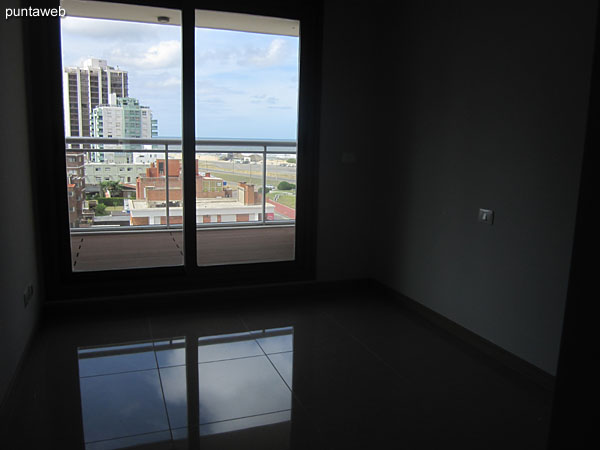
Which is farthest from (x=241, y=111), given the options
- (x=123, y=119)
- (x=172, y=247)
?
(x=172, y=247)

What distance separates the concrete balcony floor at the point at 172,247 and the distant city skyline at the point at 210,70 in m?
1.23

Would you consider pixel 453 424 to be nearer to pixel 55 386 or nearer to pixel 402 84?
pixel 55 386

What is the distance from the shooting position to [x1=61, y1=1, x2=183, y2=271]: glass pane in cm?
359

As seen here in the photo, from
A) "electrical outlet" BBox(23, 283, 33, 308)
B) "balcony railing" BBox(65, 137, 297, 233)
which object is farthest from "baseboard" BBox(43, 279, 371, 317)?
"balcony railing" BBox(65, 137, 297, 233)

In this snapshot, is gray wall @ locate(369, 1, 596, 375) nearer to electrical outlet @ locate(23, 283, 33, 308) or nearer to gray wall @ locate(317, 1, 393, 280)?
gray wall @ locate(317, 1, 393, 280)

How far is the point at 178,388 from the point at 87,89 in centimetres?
241

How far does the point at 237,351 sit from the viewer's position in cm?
302

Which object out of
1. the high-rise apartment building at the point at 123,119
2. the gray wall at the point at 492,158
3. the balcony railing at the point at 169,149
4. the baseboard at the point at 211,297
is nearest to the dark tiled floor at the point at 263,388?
the baseboard at the point at 211,297

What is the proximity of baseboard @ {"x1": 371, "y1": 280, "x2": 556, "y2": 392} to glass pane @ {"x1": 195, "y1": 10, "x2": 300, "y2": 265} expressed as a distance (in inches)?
49.4

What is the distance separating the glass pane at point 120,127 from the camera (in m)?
3.59

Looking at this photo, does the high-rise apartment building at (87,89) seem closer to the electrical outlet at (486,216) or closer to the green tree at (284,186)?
the green tree at (284,186)

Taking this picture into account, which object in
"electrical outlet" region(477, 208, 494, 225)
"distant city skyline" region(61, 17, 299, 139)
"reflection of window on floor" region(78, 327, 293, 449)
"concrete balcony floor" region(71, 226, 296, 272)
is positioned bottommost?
"reflection of window on floor" region(78, 327, 293, 449)

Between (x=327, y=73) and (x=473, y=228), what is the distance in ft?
5.81

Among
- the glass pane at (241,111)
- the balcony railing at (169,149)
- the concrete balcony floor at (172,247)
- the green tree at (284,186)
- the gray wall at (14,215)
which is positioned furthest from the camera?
the green tree at (284,186)
